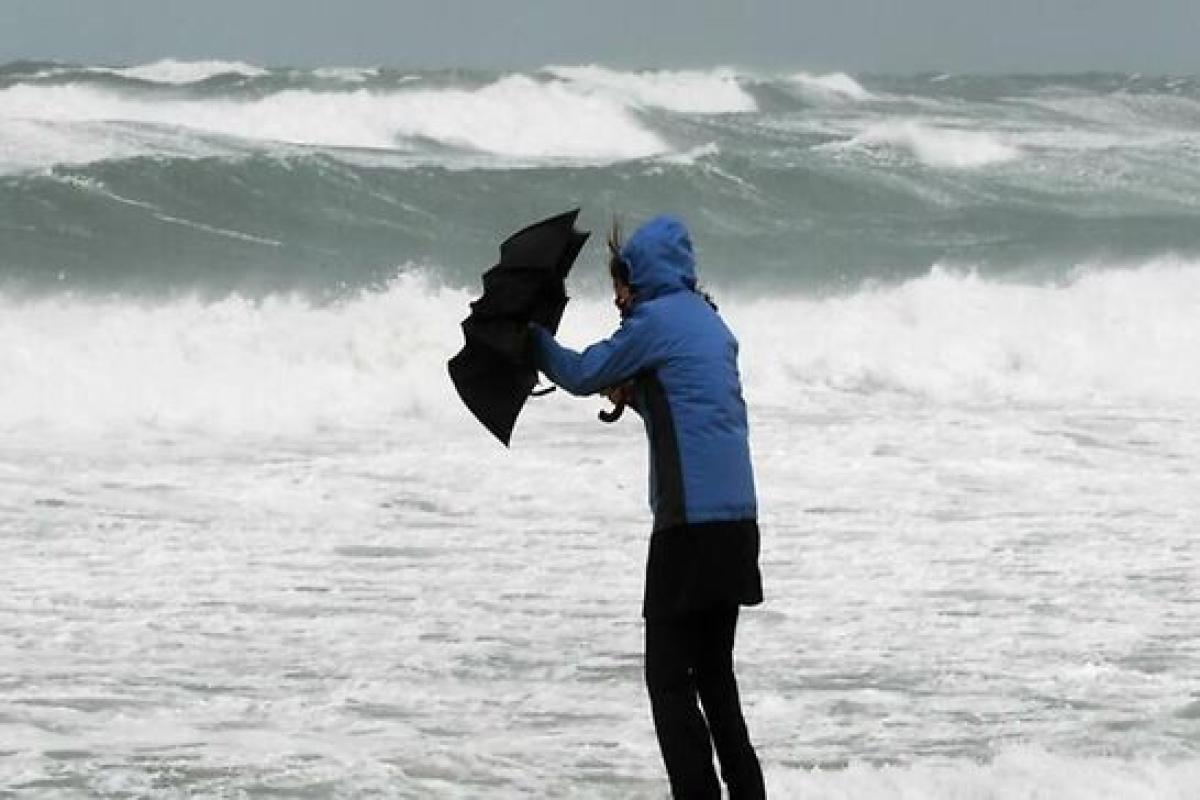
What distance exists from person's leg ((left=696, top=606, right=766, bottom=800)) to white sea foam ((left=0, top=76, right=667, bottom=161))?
1307 inches

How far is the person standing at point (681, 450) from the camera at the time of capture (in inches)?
205

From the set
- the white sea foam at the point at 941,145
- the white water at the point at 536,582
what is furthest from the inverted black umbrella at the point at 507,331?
Result: the white sea foam at the point at 941,145

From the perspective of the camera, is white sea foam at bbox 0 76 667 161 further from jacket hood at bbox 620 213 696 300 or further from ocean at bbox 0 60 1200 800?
jacket hood at bbox 620 213 696 300

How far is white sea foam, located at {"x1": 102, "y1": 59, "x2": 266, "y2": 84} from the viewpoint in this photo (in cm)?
4582

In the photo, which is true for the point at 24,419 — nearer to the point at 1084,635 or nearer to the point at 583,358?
the point at 1084,635

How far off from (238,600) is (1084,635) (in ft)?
10.5

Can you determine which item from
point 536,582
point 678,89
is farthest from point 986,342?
point 678,89

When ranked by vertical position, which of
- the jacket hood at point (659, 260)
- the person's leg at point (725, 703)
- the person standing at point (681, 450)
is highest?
the jacket hood at point (659, 260)

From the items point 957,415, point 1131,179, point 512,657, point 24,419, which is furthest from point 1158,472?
point 1131,179

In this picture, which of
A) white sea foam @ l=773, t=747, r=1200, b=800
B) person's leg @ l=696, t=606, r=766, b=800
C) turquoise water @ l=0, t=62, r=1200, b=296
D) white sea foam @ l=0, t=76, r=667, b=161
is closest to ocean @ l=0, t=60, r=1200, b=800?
white sea foam @ l=773, t=747, r=1200, b=800

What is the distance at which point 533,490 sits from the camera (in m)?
12.4

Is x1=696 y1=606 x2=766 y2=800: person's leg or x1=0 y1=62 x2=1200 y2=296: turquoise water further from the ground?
x1=0 y1=62 x2=1200 y2=296: turquoise water

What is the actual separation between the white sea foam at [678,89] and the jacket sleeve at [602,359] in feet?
158

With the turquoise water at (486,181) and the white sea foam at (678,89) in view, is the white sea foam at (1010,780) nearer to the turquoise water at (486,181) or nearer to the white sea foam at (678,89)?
the turquoise water at (486,181)
